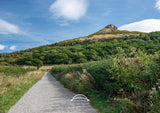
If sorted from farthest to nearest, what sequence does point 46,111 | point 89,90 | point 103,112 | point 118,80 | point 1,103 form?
point 89,90 → point 1,103 → point 118,80 → point 46,111 → point 103,112

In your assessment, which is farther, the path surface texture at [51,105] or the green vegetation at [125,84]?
the path surface texture at [51,105]

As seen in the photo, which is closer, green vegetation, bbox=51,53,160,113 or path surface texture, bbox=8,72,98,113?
green vegetation, bbox=51,53,160,113

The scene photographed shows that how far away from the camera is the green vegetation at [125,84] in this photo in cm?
425

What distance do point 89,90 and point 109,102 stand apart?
6.55ft

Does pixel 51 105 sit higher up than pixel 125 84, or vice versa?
pixel 125 84

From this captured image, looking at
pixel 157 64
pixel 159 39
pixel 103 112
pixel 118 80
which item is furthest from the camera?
pixel 159 39

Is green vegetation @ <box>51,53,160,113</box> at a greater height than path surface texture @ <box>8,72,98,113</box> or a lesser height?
greater

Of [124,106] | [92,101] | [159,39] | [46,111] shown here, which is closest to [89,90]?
[92,101]

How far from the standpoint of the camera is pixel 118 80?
6.10m

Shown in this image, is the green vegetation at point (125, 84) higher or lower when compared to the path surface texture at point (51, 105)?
higher

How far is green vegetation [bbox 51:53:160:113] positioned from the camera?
13.9 ft

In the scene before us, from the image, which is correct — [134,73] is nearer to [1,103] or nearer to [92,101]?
[92,101]

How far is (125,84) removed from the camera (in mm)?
6230

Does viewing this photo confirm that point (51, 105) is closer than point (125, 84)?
No
